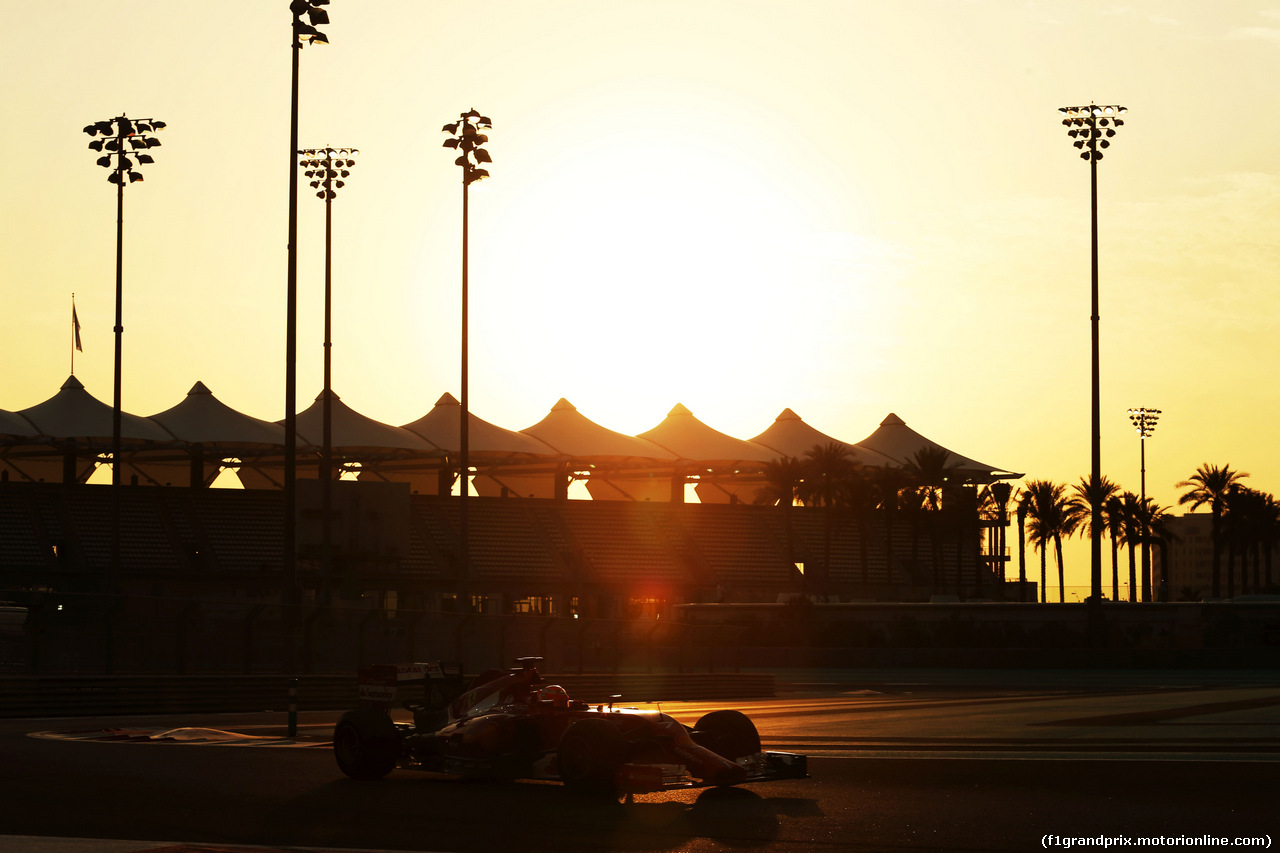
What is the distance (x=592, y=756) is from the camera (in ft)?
43.7

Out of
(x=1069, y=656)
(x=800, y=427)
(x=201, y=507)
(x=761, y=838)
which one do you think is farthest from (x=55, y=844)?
(x=800, y=427)

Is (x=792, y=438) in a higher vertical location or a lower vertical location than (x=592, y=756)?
higher

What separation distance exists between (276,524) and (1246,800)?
67.8m

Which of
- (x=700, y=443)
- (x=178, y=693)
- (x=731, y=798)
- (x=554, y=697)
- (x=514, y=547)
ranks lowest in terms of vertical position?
(x=178, y=693)

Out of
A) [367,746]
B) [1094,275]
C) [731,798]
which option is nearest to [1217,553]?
[1094,275]

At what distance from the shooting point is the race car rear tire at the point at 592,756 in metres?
13.2

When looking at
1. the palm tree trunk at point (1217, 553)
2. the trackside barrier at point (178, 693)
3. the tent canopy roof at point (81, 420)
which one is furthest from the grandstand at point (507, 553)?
the trackside barrier at point (178, 693)

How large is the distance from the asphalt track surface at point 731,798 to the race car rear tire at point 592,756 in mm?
198

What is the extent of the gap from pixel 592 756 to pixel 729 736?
4.94ft

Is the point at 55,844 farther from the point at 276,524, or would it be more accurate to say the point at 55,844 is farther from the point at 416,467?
the point at 416,467

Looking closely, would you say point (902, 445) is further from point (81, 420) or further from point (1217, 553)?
point (81, 420)

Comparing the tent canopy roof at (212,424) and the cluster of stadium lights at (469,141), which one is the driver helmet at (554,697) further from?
the tent canopy roof at (212,424)

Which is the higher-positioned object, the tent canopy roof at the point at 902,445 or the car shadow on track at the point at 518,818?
the tent canopy roof at the point at 902,445

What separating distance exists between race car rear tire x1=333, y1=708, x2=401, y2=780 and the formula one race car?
0.4 inches
